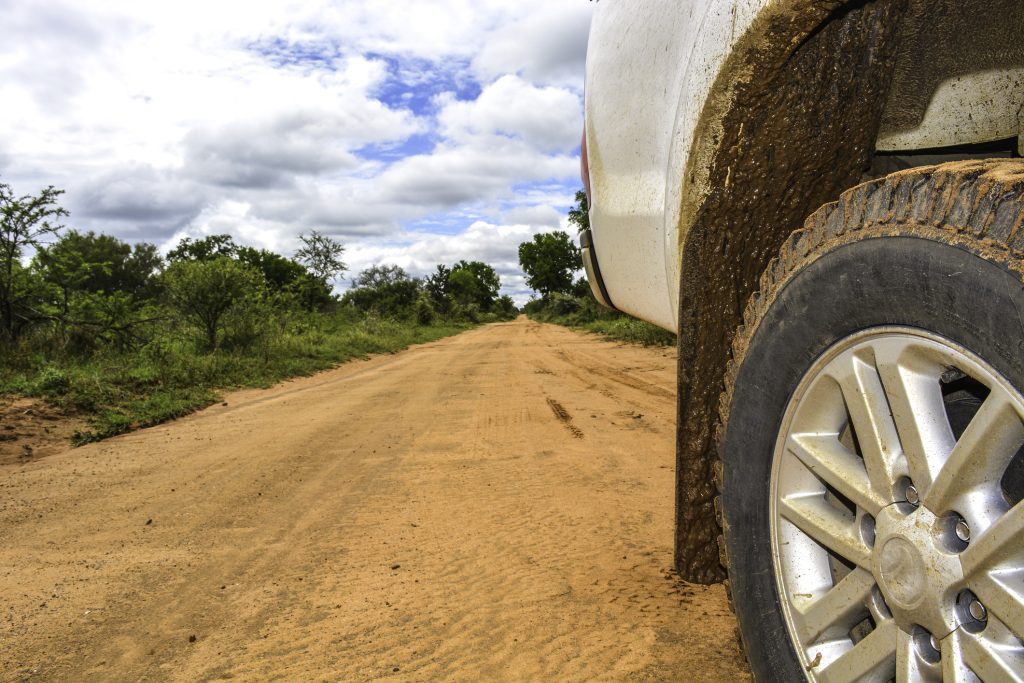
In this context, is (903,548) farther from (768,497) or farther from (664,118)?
(664,118)

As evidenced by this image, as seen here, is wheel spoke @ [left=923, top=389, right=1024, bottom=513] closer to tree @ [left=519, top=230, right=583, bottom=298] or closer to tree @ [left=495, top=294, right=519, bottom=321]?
tree @ [left=519, top=230, right=583, bottom=298]

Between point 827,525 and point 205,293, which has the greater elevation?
point 205,293

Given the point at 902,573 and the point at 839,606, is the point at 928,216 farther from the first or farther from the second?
the point at 839,606

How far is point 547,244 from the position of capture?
69.1 metres

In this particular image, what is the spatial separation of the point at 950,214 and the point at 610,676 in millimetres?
1575

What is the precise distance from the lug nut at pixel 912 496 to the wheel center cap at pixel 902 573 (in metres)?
0.07

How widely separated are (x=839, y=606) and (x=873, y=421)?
362mm

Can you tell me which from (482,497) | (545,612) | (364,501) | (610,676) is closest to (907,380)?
(610,676)

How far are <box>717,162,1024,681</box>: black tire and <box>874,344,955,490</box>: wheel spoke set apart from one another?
0.22 feet

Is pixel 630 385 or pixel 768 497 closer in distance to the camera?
pixel 768 497

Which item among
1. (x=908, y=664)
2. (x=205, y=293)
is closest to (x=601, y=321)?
(x=205, y=293)

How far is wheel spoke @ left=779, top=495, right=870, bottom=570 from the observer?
1.29 meters

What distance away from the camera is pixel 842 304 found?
1.28 metres

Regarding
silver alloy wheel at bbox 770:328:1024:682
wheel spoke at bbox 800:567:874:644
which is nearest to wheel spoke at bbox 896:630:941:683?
silver alloy wheel at bbox 770:328:1024:682
